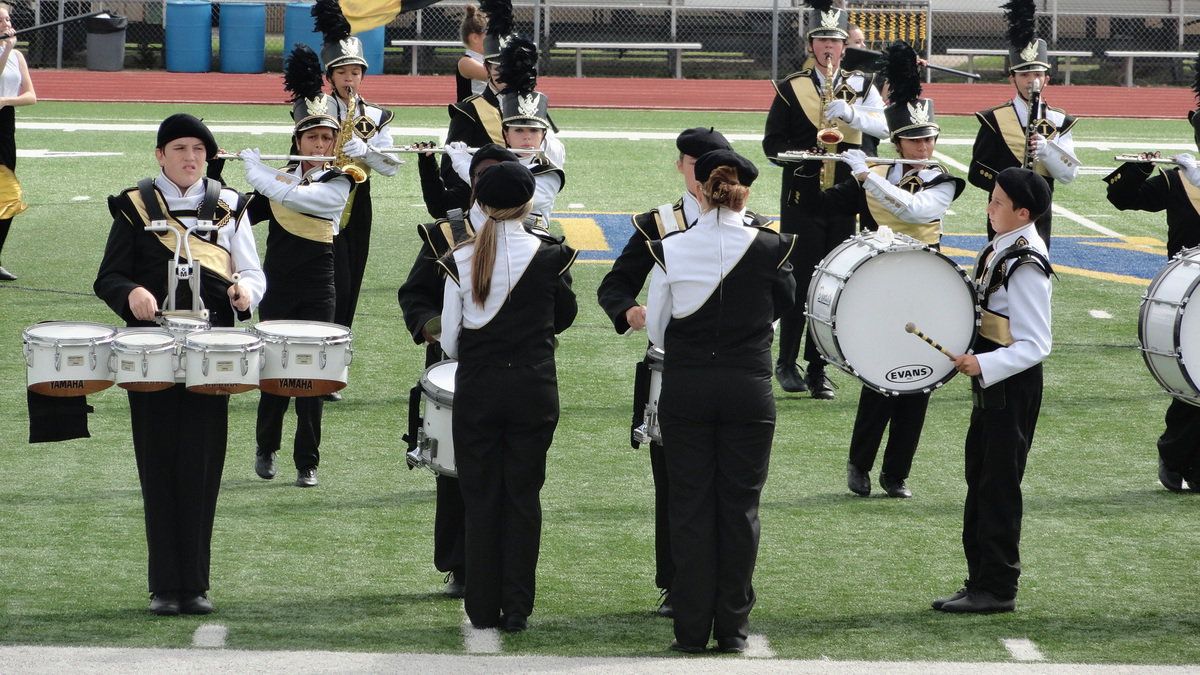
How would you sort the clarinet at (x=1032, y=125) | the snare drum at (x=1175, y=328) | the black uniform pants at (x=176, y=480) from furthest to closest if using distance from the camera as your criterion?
the clarinet at (x=1032, y=125) < the snare drum at (x=1175, y=328) < the black uniform pants at (x=176, y=480)

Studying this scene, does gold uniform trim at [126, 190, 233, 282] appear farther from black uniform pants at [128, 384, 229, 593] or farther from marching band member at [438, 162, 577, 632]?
marching band member at [438, 162, 577, 632]

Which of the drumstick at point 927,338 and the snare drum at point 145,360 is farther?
the drumstick at point 927,338

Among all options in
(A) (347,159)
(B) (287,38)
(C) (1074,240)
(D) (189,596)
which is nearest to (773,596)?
(D) (189,596)

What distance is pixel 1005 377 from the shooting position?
5.56 meters

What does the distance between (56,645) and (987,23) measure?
23.4 meters

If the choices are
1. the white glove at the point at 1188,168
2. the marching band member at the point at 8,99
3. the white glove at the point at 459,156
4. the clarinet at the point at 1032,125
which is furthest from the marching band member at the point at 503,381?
the marching band member at the point at 8,99

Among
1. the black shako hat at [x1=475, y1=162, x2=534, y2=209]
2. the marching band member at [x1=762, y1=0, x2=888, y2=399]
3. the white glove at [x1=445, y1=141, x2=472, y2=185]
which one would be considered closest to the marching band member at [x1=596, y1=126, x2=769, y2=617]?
the black shako hat at [x1=475, y1=162, x2=534, y2=209]

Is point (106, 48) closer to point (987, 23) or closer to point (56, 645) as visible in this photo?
point (987, 23)

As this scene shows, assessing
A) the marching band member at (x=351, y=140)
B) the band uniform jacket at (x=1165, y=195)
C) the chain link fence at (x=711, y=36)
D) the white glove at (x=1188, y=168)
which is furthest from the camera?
the chain link fence at (x=711, y=36)

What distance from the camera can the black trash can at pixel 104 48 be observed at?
2475cm

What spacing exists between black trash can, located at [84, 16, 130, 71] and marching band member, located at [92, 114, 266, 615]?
20056mm

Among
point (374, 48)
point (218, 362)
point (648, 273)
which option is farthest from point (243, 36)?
point (218, 362)

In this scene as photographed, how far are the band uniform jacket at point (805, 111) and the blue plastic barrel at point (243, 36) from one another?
17.0 metres

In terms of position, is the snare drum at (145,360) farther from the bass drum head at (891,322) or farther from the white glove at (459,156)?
the white glove at (459,156)
